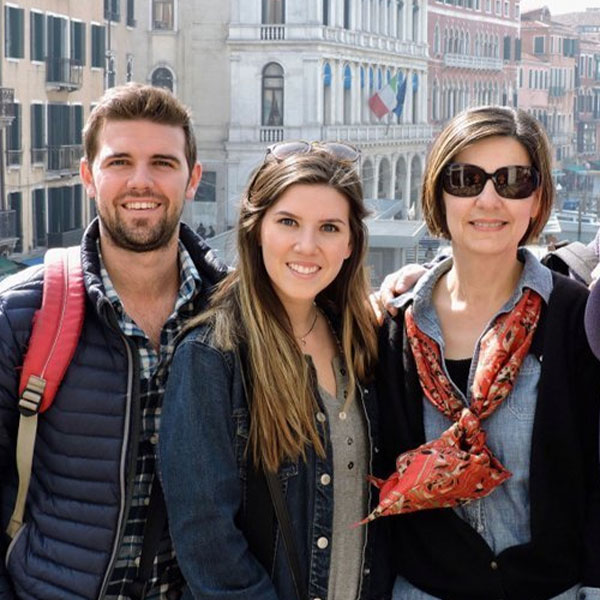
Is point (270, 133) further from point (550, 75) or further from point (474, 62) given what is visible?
point (550, 75)

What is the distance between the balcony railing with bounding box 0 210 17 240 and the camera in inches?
646

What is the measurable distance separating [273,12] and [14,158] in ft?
37.6

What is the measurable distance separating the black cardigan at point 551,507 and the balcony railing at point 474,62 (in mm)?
37018

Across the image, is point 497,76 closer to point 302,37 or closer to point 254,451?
point 302,37

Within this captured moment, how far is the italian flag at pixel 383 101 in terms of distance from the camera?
30844 mm

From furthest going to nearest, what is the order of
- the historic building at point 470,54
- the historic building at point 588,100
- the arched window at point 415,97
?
the historic building at point 588,100
the historic building at point 470,54
the arched window at point 415,97

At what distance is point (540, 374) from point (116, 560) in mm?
851

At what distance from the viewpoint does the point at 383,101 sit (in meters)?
31.0

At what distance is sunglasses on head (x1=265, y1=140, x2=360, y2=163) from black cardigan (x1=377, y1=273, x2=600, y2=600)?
458 millimetres

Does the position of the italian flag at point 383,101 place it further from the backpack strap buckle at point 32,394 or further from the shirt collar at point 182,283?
the backpack strap buckle at point 32,394

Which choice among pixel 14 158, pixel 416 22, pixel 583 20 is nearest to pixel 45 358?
pixel 14 158

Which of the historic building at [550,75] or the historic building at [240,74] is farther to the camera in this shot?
the historic building at [550,75]

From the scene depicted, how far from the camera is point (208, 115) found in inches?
1065

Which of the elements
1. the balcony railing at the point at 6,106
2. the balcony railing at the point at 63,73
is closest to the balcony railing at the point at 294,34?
the balcony railing at the point at 63,73
